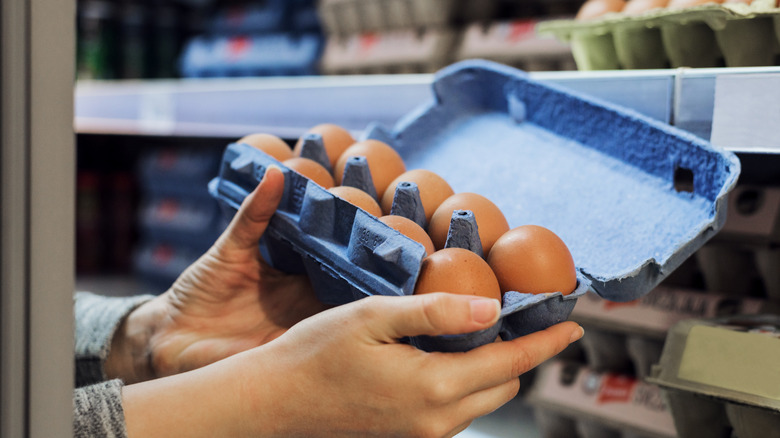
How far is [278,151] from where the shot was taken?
3.58ft

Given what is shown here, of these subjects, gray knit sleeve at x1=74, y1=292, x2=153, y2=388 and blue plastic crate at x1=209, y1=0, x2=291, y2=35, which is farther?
blue plastic crate at x1=209, y1=0, x2=291, y2=35

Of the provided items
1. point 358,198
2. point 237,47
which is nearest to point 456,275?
point 358,198

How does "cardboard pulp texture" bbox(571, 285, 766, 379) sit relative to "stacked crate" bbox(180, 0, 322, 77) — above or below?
below

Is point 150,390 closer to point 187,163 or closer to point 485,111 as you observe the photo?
point 485,111

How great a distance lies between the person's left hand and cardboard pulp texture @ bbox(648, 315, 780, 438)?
0.55 m

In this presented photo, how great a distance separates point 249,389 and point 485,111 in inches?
30.1

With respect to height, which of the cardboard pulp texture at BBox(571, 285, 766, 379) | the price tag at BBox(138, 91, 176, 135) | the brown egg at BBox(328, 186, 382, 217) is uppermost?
the brown egg at BBox(328, 186, 382, 217)

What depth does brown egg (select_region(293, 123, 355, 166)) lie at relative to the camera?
3.62 ft

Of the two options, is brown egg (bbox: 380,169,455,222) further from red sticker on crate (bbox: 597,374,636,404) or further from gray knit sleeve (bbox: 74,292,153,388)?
red sticker on crate (bbox: 597,374,636,404)

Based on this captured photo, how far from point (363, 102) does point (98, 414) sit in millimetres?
919

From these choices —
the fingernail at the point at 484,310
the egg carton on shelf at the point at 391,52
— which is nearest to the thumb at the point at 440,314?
the fingernail at the point at 484,310

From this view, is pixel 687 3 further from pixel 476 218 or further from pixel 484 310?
pixel 484 310

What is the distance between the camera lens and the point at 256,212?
0.94m

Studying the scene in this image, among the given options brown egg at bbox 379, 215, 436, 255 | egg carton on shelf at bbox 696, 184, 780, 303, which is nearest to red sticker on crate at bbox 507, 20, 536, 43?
egg carton on shelf at bbox 696, 184, 780, 303
